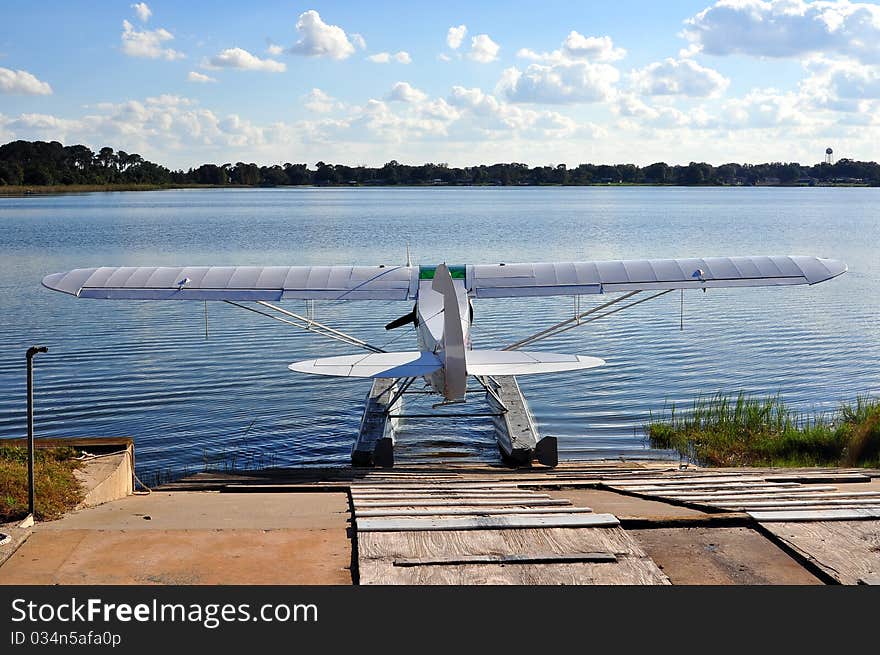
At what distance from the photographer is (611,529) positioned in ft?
15.2

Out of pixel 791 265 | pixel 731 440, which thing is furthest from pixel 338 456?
pixel 791 265

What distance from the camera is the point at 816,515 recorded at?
16.0ft

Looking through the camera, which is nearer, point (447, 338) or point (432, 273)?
point (447, 338)

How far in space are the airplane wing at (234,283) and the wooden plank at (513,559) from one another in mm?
8614

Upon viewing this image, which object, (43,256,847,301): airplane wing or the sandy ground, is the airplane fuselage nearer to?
(43,256,847,301): airplane wing

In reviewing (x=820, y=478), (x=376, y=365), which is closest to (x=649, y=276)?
(x=376, y=365)

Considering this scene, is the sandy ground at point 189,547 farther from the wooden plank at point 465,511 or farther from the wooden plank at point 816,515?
the wooden plank at point 816,515

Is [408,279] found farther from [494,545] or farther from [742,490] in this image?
[494,545]

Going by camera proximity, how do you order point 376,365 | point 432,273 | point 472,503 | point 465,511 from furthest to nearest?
point 432,273 < point 376,365 < point 472,503 < point 465,511

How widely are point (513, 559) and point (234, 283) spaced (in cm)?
913

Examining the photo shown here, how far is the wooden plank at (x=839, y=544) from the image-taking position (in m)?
4.04

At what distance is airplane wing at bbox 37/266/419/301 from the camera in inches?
484
